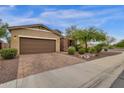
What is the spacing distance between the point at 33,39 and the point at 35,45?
29.9 inches

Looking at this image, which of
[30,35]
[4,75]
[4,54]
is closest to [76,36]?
[30,35]

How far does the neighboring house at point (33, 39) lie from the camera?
59.1 feet

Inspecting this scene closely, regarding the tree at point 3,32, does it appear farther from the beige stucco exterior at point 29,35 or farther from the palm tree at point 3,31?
the beige stucco exterior at point 29,35

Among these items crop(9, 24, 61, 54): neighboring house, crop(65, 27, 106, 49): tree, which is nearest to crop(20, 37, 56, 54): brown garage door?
crop(9, 24, 61, 54): neighboring house

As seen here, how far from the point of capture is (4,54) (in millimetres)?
12766

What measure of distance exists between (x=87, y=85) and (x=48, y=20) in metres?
16.3

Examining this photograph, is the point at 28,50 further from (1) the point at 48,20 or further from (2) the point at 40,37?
(1) the point at 48,20

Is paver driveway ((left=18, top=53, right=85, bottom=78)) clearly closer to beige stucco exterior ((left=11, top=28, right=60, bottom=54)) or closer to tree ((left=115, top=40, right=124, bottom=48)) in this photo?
beige stucco exterior ((left=11, top=28, right=60, bottom=54))

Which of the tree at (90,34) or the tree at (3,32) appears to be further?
the tree at (3,32)

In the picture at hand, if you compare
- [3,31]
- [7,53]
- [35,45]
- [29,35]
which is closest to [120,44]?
[3,31]

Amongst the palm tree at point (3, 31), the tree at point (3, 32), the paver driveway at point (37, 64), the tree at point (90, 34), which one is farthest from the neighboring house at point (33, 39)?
the palm tree at point (3, 31)

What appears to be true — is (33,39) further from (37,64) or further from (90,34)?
(90,34)

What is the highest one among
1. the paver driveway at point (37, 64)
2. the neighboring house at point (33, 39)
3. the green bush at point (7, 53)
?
the neighboring house at point (33, 39)
